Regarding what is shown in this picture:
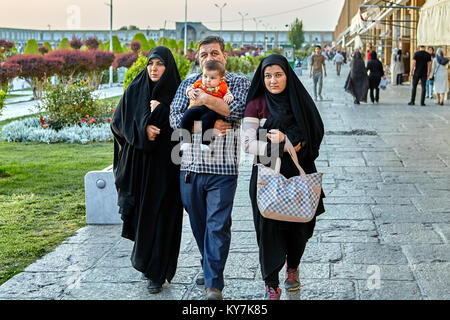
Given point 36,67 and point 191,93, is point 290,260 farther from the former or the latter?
point 36,67

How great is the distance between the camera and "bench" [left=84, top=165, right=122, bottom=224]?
562 cm

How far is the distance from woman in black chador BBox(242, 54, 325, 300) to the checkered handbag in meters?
0.07

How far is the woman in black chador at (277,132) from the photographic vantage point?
11.3 ft

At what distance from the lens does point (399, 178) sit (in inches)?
289

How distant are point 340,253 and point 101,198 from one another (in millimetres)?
2125

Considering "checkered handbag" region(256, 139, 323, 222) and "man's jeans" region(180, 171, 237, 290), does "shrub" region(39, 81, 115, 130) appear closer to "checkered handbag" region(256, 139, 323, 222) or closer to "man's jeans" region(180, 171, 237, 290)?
"man's jeans" region(180, 171, 237, 290)

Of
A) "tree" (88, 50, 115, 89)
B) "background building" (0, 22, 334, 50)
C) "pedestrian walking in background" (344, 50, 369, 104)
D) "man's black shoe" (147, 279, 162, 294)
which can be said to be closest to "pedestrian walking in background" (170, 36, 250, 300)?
"man's black shoe" (147, 279, 162, 294)

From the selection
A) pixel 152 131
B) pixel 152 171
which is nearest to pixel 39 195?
pixel 152 171

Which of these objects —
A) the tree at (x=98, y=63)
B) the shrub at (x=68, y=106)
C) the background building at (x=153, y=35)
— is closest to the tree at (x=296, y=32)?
the background building at (x=153, y=35)

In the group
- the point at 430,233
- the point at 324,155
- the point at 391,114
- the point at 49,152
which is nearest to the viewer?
the point at 430,233

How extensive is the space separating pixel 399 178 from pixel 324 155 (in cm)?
176

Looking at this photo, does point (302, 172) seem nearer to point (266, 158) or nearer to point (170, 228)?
point (266, 158)

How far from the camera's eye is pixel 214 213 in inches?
143

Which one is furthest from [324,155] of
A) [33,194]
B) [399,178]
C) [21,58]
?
[21,58]
